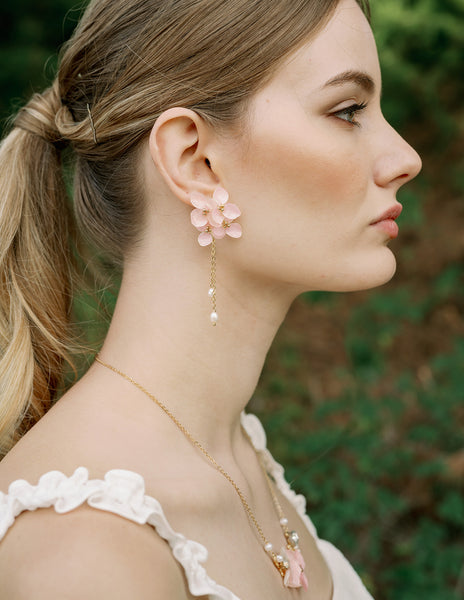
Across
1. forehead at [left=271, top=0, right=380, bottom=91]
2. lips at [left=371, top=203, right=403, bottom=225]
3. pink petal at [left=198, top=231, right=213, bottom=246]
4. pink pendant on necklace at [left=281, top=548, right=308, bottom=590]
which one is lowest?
pink pendant on necklace at [left=281, top=548, right=308, bottom=590]

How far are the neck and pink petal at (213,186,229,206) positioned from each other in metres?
0.15

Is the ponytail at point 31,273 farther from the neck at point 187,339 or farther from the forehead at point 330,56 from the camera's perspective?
the forehead at point 330,56

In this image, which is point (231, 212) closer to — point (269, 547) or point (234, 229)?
point (234, 229)

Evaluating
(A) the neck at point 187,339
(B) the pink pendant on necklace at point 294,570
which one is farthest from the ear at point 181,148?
(B) the pink pendant on necklace at point 294,570

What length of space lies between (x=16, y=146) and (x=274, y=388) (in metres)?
3.10

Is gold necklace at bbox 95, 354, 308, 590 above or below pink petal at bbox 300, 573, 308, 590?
above

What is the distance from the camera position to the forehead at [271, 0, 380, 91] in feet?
4.79

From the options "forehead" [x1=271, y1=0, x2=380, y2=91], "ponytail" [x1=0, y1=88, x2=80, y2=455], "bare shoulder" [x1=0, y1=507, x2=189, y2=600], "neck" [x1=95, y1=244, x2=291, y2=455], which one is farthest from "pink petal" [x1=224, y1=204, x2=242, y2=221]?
"bare shoulder" [x1=0, y1=507, x2=189, y2=600]

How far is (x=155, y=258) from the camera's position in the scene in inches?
60.9

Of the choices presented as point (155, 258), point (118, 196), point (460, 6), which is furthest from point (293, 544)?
point (460, 6)

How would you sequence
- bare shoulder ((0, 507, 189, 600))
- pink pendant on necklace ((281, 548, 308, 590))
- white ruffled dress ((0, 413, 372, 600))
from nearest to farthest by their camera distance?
bare shoulder ((0, 507, 189, 600)) < white ruffled dress ((0, 413, 372, 600)) < pink pendant on necklace ((281, 548, 308, 590))

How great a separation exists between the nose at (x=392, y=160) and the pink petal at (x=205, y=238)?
40 centimetres

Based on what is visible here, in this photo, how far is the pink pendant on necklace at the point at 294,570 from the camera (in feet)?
5.03

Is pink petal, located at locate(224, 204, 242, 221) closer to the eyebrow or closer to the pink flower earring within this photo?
the pink flower earring
